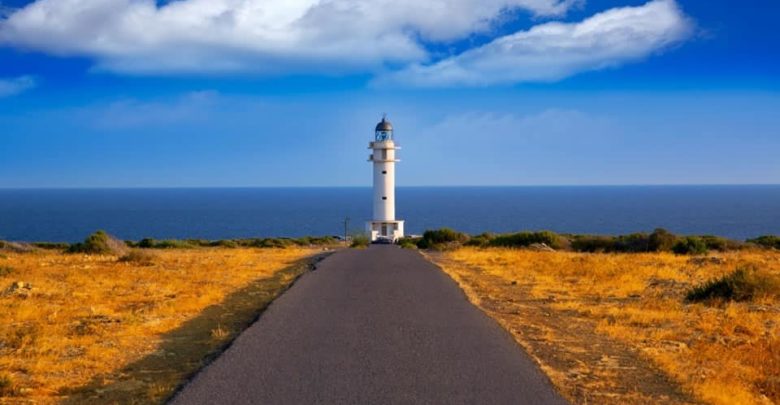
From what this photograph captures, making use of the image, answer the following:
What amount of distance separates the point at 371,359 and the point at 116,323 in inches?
273

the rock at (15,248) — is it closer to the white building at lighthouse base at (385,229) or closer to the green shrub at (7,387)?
the white building at lighthouse base at (385,229)

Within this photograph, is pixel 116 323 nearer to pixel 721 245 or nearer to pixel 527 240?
pixel 527 240

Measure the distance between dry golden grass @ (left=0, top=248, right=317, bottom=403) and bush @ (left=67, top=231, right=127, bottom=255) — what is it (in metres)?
6.70

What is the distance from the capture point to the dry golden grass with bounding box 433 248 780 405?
1013 cm

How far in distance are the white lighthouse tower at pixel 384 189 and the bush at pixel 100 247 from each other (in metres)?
26.8

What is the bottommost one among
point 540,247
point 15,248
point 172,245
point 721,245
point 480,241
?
point 172,245

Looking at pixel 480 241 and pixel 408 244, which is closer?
pixel 480 241

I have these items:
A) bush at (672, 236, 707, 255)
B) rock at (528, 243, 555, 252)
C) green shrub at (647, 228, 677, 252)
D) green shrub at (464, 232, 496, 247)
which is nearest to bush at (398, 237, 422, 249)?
green shrub at (464, 232, 496, 247)

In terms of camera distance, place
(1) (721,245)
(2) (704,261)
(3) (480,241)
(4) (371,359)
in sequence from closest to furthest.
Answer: (4) (371,359) < (2) (704,261) < (1) (721,245) < (3) (480,241)

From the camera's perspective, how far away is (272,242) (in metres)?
Result: 48.5

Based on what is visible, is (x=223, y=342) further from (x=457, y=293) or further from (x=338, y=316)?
(x=457, y=293)

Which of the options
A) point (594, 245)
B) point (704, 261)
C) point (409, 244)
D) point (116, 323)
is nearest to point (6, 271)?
point (116, 323)

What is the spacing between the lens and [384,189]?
2363 inches

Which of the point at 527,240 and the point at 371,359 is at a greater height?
the point at 371,359
